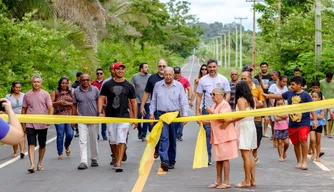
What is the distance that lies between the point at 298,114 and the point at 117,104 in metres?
3.15

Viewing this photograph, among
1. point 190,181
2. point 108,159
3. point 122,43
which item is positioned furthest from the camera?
point 122,43

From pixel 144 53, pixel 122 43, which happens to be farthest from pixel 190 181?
pixel 144 53

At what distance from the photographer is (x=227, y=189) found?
10820mm

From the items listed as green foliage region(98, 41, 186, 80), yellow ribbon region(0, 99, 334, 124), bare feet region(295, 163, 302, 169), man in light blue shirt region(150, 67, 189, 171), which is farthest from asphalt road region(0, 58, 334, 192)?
green foliage region(98, 41, 186, 80)

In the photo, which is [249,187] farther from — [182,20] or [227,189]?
[182,20]

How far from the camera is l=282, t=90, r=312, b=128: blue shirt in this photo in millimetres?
12695

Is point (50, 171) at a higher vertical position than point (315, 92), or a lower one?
lower

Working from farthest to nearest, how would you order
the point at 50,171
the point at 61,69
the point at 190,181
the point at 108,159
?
1. the point at 61,69
2. the point at 108,159
3. the point at 50,171
4. the point at 190,181

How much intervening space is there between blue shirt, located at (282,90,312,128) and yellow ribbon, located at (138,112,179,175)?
1935 mm

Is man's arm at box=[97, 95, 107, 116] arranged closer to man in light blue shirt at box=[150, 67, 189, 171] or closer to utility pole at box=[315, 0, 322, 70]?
man in light blue shirt at box=[150, 67, 189, 171]

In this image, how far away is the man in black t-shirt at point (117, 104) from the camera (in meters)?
13.2

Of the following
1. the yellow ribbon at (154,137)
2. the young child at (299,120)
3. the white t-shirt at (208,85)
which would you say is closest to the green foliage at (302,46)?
the white t-shirt at (208,85)

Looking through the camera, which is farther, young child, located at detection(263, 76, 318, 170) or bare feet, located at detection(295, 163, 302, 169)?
bare feet, located at detection(295, 163, 302, 169)

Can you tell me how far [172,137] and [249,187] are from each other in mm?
2663
